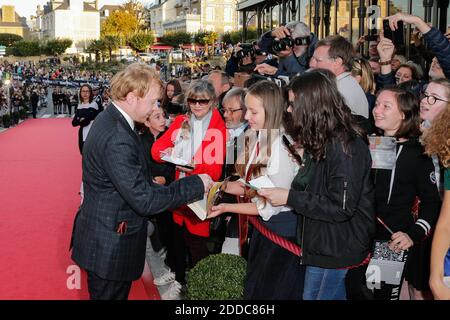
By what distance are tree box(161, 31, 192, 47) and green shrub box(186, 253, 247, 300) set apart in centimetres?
5994

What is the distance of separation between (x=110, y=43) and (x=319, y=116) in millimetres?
67391

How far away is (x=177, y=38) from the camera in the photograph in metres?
63.4

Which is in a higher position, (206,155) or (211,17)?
(211,17)

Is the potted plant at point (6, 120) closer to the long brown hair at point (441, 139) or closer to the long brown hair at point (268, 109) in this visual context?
the long brown hair at point (268, 109)

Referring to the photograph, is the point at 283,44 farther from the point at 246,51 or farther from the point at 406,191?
the point at 406,191

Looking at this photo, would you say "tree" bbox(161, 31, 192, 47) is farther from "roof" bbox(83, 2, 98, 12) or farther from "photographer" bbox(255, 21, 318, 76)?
"photographer" bbox(255, 21, 318, 76)

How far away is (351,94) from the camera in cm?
369

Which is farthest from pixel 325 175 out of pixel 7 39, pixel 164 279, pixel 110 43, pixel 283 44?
pixel 7 39

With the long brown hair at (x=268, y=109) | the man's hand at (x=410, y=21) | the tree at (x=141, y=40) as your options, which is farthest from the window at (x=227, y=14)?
the long brown hair at (x=268, y=109)

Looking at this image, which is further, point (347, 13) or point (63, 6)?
point (63, 6)

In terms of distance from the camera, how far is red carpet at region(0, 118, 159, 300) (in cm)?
465
